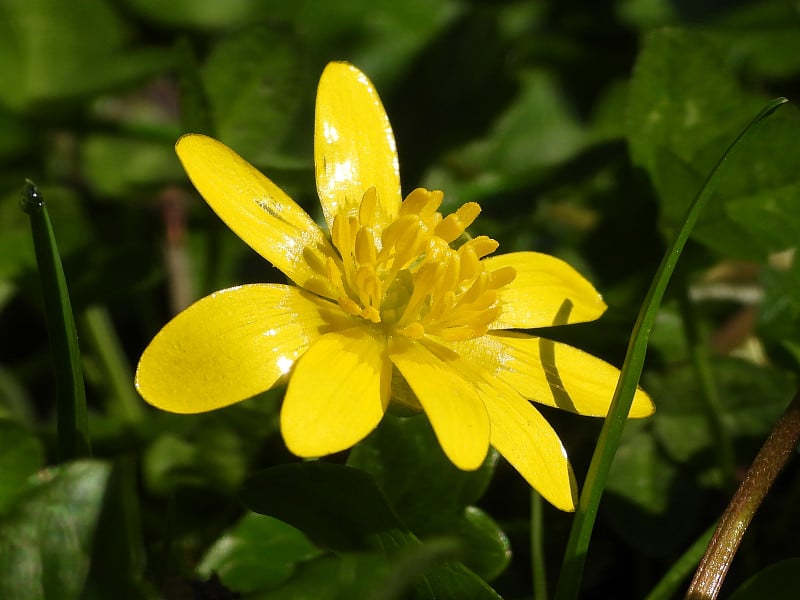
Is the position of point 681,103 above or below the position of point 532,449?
above

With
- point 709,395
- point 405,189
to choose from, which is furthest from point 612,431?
point 405,189

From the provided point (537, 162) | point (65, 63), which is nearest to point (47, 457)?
point (65, 63)

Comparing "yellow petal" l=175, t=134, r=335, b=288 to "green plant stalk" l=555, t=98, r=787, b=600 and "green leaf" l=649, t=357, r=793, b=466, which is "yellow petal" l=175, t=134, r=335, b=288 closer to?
"green plant stalk" l=555, t=98, r=787, b=600

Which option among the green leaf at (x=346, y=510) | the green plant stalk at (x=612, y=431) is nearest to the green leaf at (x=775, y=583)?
the green plant stalk at (x=612, y=431)

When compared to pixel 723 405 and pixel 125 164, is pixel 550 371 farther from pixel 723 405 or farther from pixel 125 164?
pixel 125 164

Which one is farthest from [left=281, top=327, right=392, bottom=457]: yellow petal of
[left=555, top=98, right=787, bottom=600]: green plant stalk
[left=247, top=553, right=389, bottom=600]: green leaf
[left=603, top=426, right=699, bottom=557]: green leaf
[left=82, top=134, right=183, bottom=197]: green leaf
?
[left=82, top=134, right=183, bottom=197]: green leaf

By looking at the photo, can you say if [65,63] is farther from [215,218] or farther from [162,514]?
[162,514]
